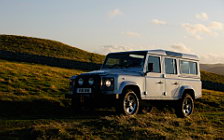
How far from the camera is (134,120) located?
9.39m

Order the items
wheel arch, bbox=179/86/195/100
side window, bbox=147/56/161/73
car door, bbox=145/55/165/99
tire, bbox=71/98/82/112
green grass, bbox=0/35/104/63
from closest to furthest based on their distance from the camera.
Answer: tire, bbox=71/98/82/112 < car door, bbox=145/55/165/99 < side window, bbox=147/56/161/73 < wheel arch, bbox=179/86/195/100 < green grass, bbox=0/35/104/63

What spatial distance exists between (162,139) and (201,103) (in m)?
14.8

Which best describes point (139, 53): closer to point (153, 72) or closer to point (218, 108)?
point (153, 72)

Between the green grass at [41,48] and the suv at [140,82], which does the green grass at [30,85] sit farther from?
the green grass at [41,48]

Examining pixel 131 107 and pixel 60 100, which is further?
pixel 60 100

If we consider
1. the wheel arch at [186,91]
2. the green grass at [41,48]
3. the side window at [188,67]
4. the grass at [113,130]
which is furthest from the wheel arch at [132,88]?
the green grass at [41,48]

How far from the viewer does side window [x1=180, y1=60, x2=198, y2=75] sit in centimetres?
1323

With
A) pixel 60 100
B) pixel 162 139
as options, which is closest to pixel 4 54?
pixel 60 100

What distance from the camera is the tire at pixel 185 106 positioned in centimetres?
1291

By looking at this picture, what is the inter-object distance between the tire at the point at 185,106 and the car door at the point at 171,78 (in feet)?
1.75

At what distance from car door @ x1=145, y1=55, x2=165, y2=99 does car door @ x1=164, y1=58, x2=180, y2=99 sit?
0.33 metres

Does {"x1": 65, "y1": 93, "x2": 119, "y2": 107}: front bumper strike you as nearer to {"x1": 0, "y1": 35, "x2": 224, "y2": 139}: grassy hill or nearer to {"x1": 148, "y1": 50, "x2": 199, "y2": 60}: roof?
{"x1": 0, "y1": 35, "x2": 224, "y2": 139}: grassy hill

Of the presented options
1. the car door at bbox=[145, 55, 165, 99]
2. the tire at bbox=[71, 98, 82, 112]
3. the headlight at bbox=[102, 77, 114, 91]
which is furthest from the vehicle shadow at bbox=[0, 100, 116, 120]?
the headlight at bbox=[102, 77, 114, 91]

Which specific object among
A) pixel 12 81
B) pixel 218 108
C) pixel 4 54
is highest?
pixel 4 54
